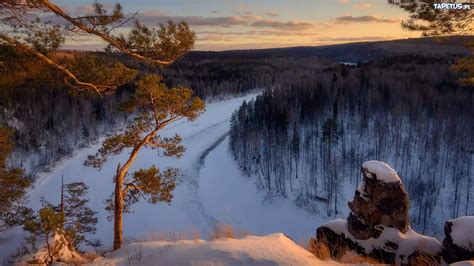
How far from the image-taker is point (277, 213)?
3578cm

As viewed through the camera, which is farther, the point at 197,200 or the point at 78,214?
the point at 197,200

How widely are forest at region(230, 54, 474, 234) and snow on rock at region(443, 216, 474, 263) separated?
2764 cm

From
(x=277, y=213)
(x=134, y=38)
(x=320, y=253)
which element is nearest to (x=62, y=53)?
(x=134, y=38)

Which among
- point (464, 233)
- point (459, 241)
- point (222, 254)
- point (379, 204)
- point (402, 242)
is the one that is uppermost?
point (222, 254)

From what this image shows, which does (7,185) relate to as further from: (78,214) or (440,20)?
(440,20)

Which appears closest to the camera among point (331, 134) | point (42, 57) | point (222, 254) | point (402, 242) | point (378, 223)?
point (222, 254)

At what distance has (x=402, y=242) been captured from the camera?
32.0 ft

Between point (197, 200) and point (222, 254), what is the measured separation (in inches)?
1030

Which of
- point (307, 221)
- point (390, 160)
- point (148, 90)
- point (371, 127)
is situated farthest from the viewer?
point (371, 127)

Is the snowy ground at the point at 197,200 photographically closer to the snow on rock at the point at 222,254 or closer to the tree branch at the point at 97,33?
the tree branch at the point at 97,33

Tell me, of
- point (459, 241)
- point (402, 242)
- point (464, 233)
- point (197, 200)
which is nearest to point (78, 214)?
point (402, 242)

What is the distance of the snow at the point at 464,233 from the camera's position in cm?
847

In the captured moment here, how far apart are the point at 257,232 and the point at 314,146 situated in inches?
746

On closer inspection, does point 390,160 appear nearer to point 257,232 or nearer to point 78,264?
point 257,232
